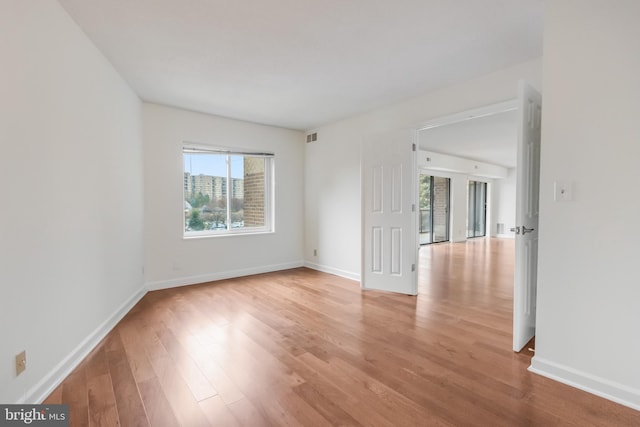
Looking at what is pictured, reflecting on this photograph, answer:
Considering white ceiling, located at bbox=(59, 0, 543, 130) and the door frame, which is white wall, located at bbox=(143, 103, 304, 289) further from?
the door frame

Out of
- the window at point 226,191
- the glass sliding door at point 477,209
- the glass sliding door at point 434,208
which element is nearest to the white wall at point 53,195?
the window at point 226,191

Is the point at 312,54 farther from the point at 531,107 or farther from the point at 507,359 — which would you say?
the point at 507,359

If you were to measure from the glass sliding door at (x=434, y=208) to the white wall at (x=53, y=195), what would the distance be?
784 cm

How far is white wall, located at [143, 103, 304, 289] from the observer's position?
4074 mm

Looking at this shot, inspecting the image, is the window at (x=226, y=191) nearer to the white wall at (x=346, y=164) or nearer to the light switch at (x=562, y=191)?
the white wall at (x=346, y=164)

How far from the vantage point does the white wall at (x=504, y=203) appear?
10.9 m

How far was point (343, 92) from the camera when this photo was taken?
361 centimetres

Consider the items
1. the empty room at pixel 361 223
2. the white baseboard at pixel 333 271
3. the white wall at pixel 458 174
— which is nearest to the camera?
the empty room at pixel 361 223

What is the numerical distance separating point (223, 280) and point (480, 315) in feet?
11.7

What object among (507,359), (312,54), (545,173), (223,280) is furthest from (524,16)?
(223,280)

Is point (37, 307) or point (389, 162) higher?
point (389, 162)

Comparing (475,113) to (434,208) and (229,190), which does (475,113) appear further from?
(434,208)

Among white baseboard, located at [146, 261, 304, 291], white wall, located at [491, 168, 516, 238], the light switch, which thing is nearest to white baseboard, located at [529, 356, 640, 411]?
the light switch

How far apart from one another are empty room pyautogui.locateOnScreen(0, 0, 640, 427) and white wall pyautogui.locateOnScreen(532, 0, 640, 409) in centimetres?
1
